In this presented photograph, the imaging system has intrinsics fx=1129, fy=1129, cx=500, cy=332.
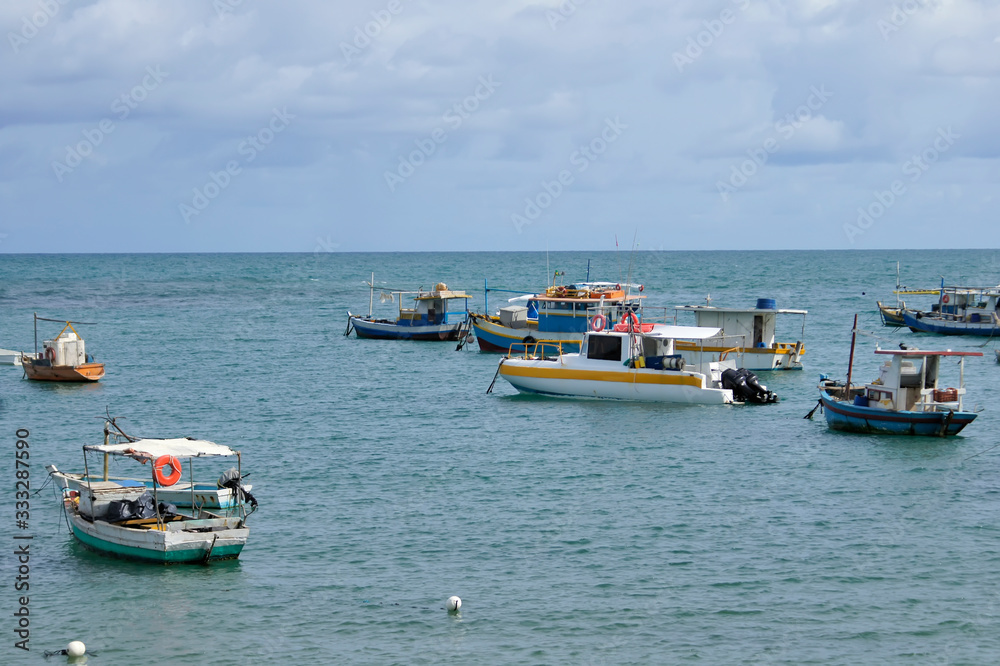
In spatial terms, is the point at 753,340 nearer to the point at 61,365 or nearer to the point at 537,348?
the point at 537,348

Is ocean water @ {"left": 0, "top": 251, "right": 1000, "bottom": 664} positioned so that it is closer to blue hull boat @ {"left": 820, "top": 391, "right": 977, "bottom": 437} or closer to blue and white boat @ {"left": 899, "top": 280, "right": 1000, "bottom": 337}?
blue hull boat @ {"left": 820, "top": 391, "right": 977, "bottom": 437}

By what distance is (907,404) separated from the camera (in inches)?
1446

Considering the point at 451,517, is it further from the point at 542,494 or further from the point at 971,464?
the point at 971,464

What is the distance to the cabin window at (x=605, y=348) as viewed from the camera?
4494 cm

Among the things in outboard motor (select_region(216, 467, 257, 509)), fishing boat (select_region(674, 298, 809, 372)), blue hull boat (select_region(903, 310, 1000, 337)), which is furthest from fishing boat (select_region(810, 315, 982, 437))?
blue hull boat (select_region(903, 310, 1000, 337))

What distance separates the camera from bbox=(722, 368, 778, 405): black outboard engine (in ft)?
147

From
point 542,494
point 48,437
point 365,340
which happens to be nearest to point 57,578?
point 542,494

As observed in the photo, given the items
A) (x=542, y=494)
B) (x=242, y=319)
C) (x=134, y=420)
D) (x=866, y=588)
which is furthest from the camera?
(x=242, y=319)

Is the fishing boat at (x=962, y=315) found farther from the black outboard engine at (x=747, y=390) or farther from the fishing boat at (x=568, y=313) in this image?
the black outboard engine at (x=747, y=390)

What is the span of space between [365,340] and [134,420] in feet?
105

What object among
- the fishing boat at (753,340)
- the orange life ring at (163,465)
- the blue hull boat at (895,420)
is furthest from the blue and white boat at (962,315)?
the orange life ring at (163,465)

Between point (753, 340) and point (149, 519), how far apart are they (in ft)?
121

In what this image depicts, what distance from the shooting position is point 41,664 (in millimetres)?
19000

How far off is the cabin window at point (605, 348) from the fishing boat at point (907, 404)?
981 cm
